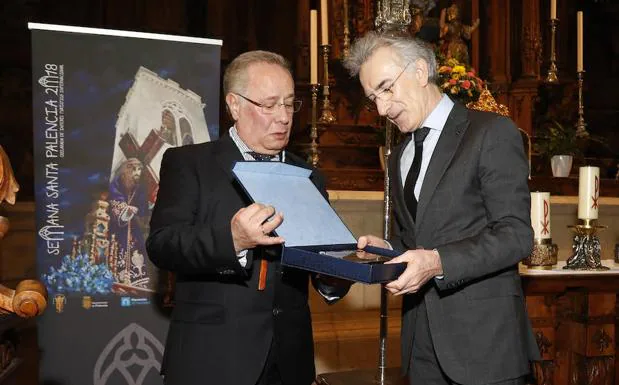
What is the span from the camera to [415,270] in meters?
1.69

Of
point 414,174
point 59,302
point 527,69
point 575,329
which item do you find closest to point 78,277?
point 59,302

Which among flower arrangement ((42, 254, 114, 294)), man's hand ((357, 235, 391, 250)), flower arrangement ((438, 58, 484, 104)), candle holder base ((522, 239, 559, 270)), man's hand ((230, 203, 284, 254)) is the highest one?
flower arrangement ((438, 58, 484, 104))

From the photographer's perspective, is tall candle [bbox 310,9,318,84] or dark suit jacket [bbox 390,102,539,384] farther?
tall candle [bbox 310,9,318,84]

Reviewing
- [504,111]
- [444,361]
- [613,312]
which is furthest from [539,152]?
[444,361]

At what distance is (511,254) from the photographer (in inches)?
70.2

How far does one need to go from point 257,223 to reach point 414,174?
557 mm

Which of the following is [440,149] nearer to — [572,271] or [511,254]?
[511,254]

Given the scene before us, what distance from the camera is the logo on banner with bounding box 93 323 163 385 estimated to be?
2920 mm

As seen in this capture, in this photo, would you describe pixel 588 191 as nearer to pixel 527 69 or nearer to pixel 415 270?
pixel 415 270

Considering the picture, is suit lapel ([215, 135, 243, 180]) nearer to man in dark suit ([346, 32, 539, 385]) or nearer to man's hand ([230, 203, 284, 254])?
man's hand ([230, 203, 284, 254])

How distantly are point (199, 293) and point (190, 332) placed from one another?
0.12 metres

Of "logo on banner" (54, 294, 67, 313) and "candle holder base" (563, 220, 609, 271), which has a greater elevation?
"candle holder base" (563, 220, 609, 271)

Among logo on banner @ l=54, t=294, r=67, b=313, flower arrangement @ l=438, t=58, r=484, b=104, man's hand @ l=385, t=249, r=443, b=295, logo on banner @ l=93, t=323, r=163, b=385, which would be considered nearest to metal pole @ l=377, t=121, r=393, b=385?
flower arrangement @ l=438, t=58, r=484, b=104

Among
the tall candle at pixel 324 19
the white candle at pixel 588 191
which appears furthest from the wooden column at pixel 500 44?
the white candle at pixel 588 191
